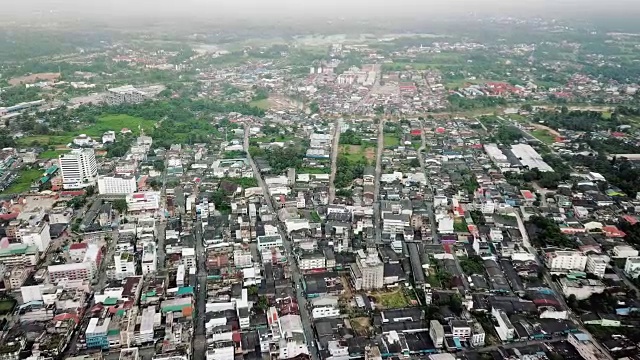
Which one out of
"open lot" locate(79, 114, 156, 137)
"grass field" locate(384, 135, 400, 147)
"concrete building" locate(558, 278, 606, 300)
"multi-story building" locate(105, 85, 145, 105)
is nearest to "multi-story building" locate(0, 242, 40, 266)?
"open lot" locate(79, 114, 156, 137)

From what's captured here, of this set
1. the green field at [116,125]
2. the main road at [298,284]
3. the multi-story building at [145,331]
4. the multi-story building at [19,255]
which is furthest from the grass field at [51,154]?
the multi-story building at [145,331]

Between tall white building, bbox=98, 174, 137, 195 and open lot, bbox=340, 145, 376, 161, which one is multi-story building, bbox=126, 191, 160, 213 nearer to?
tall white building, bbox=98, 174, 137, 195

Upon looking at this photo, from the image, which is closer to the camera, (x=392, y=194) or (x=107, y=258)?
(x=107, y=258)

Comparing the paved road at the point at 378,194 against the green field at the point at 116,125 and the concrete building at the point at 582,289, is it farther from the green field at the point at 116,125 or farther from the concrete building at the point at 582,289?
the green field at the point at 116,125

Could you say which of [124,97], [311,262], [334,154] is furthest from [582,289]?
[124,97]

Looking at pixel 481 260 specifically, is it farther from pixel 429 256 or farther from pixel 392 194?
pixel 392 194

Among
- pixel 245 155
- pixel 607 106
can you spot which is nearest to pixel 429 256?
pixel 245 155
